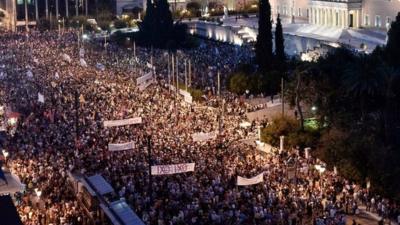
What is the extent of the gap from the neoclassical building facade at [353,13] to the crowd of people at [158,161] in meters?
22.1

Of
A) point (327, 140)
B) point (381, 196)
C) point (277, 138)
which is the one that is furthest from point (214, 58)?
A: point (381, 196)

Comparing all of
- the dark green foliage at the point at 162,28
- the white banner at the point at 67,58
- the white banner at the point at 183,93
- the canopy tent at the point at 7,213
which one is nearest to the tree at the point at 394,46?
the white banner at the point at 183,93

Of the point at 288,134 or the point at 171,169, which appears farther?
the point at 288,134

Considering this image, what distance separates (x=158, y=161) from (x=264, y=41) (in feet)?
81.9

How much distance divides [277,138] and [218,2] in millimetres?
90812

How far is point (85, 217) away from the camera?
29.6 meters

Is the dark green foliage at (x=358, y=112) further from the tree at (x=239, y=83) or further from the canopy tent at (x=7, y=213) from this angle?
the canopy tent at (x=7, y=213)

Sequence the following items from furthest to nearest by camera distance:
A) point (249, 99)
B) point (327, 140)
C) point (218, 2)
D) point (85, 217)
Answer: point (218, 2)
point (249, 99)
point (327, 140)
point (85, 217)

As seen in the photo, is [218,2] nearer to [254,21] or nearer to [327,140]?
[254,21]

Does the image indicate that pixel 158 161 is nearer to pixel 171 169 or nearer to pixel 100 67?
pixel 171 169

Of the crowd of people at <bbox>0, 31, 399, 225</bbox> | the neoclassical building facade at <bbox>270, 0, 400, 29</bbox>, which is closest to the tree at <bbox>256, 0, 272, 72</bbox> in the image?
the crowd of people at <bbox>0, 31, 399, 225</bbox>

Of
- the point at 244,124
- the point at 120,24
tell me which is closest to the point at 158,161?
the point at 244,124

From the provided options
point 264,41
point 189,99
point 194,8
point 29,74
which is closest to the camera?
point 189,99

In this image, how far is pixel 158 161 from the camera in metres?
35.1
